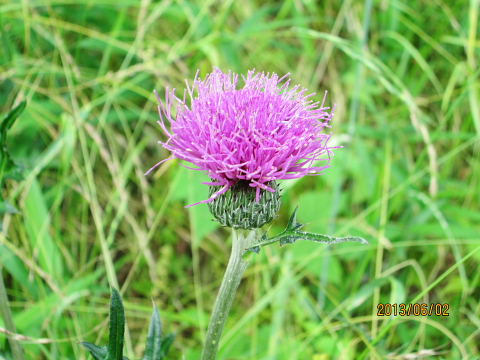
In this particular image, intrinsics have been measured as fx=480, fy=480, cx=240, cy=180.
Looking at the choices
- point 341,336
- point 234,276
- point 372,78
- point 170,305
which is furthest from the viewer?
point 372,78

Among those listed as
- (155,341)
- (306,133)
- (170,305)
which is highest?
(306,133)

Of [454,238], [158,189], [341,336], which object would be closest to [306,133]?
[341,336]

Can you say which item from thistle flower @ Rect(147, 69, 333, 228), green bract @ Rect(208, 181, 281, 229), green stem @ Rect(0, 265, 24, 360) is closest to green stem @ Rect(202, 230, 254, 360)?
green bract @ Rect(208, 181, 281, 229)

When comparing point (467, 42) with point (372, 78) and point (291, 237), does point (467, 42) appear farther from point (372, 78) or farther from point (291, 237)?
point (291, 237)

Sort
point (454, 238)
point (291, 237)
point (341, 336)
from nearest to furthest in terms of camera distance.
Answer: point (291, 237), point (341, 336), point (454, 238)

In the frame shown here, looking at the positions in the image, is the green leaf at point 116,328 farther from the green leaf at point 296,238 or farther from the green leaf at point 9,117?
the green leaf at point 9,117

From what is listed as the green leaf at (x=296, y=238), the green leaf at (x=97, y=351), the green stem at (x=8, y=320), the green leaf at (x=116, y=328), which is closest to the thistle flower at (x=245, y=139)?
the green leaf at (x=296, y=238)

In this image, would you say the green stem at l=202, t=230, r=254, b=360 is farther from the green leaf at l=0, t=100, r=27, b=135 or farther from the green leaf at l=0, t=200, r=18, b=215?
the green leaf at l=0, t=100, r=27, b=135
